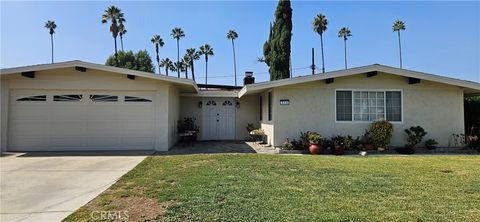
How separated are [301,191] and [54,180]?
15.4 feet

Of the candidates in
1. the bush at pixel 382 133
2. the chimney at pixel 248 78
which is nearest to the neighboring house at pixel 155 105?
the bush at pixel 382 133

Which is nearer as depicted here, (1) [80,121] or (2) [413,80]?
(1) [80,121]

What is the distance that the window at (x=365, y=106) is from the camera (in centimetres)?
1173

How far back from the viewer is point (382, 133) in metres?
11.1

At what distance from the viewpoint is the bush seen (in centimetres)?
1116

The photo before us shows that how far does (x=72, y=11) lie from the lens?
431 inches

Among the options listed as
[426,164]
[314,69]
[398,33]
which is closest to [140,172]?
[426,164]

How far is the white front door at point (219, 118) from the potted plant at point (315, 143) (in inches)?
222

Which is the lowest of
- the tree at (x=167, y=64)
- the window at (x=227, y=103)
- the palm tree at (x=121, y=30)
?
the window at (x=227, y=103)

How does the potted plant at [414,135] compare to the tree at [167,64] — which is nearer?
the potted plant at [414,135]

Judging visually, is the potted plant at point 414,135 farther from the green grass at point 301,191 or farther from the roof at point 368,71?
the green grass at point 301,191

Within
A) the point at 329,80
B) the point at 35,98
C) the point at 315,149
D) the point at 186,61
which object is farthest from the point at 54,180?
the point at 186,61

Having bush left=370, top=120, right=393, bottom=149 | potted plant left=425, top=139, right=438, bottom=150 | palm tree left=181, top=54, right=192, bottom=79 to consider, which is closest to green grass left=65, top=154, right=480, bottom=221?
bush left=370, top=120, right=393, bottom=149

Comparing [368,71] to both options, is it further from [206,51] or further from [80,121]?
[206,51]
